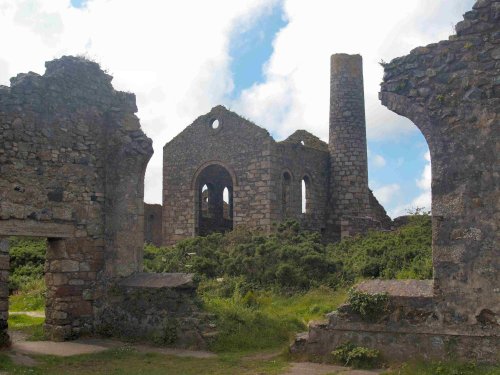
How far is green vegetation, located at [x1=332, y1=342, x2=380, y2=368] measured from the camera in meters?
7.80

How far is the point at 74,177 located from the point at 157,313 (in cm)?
294

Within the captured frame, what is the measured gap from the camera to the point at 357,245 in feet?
62.8

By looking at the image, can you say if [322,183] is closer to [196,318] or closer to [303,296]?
[303,296]

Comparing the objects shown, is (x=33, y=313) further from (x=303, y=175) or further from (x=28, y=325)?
(x=303, y=175)

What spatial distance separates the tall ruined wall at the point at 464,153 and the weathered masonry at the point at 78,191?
15.1 feet

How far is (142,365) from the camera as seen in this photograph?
27.8 feet

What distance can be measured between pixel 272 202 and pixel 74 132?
10.8 meters

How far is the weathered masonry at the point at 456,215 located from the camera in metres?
7.56

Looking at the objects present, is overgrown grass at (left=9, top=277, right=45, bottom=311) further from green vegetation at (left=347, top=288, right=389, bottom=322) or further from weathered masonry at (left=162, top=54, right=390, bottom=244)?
green vegetation at (left=347, top=288, right=389, bottom=322)

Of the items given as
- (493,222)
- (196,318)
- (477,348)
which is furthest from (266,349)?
(493,222)

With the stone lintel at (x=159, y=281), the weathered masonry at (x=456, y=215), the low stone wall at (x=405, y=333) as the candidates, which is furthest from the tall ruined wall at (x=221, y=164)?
the weathered masonry at (x=456, y=215)

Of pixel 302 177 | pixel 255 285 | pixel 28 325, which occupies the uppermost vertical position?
pixel 302 177

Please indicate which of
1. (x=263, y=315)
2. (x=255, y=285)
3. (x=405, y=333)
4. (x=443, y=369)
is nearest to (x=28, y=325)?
(x=263, y=315)

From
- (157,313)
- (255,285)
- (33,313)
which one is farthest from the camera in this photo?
(255,285)
